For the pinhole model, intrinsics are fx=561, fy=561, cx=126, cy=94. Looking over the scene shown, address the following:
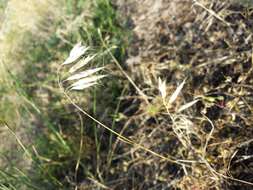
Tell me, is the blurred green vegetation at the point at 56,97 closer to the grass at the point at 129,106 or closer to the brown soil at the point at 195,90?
the grass at the point at 129,106

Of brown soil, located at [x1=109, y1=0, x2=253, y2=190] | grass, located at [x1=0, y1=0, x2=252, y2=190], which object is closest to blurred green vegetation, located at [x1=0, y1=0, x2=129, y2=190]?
grass, located at [x1=0, y1=0, x2=252, y2=190]

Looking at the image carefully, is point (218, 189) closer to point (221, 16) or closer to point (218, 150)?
point (218, 150)

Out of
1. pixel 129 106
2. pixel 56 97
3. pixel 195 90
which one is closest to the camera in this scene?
pixel 195 90

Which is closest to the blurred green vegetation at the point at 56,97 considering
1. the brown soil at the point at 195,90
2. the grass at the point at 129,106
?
the grass at the point at 129,106

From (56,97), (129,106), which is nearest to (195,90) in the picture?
(129,106)

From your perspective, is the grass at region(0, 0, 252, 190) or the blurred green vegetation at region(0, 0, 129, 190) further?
the blurred green vegetation at region(0, 0, 129, 190)

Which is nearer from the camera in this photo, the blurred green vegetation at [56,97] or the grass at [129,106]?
the grass at [129,106]

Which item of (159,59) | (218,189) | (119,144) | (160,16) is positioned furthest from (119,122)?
(218,189)

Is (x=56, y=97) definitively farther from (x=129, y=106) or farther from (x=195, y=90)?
(x=195, y=90)

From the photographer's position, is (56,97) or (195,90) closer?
(195,90)

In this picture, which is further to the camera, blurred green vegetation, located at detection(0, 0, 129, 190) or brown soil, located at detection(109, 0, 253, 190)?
blurred green vegetation, located at detection(0, 0, 129, 190)

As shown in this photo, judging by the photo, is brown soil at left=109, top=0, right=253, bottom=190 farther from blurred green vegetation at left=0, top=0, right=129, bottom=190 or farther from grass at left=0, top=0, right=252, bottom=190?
blurred green vegetation at left=0, top=0, right=129, bottom=190

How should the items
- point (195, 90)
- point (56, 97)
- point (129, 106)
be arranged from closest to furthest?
1. point (195, 90)
2. point (129, 106)
3. point (56, 97)
